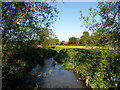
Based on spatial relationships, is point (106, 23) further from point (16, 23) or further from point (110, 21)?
point (16, 23)

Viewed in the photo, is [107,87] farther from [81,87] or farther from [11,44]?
[11,44]

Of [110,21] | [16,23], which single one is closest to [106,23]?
[110,21]

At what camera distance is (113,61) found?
165 inches

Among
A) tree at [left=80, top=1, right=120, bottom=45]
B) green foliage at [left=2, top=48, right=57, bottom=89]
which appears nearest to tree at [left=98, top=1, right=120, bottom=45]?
tree at [left=80, top=1, right=120, bottom=45]

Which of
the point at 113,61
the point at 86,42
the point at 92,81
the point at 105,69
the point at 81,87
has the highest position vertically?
the point at 86,42

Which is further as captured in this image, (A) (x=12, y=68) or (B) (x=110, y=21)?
(A) (x=12, y=68)

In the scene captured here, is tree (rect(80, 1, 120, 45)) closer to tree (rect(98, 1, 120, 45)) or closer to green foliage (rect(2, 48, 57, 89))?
tree (rect(98, 1, 120, 45))

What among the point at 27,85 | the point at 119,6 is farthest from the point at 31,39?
the point at 119,6

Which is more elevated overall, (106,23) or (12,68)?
(106,23)

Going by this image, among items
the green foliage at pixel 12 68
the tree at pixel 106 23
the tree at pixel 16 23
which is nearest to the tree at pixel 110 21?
the tree at pixel 106 23

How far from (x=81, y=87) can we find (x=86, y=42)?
287 cm

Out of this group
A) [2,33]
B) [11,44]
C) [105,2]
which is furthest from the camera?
[105,2]

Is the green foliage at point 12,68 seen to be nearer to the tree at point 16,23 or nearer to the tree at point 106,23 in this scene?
the tree at point 16,23

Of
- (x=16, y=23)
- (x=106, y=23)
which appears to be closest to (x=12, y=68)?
(x=16, y=23)
